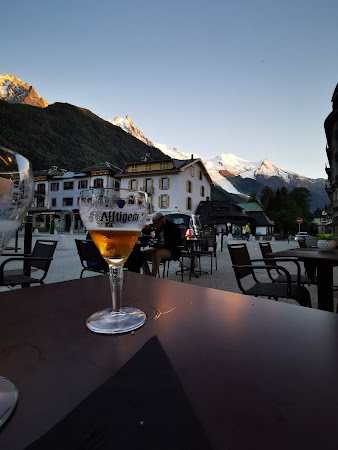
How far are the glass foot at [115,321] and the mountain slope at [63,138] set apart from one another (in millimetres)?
57761

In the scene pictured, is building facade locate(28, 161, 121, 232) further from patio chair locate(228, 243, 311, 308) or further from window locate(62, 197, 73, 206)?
patio chair locate(228, 243, 311, 308)

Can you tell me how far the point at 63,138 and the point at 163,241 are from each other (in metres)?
82.2

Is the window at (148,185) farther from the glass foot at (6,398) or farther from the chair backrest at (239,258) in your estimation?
the glass foot at (6,398)

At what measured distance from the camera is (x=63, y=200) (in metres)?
35.7

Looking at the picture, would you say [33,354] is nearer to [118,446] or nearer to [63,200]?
[118,446]

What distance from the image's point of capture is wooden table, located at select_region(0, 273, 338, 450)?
0.87 ft

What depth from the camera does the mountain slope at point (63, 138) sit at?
60594mm

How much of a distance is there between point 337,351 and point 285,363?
121 mm

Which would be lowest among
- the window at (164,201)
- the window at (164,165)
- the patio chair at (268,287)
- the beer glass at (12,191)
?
the patio chair at (268,287)

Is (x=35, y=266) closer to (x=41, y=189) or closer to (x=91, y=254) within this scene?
(x=91, y=254)

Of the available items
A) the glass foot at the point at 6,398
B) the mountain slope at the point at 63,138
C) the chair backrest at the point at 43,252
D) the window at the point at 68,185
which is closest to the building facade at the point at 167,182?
the window at the point at 68,185

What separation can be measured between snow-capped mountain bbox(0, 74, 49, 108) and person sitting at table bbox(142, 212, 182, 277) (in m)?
124

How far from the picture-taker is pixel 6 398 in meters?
0.31

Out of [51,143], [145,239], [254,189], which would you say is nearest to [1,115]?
[51,143]
